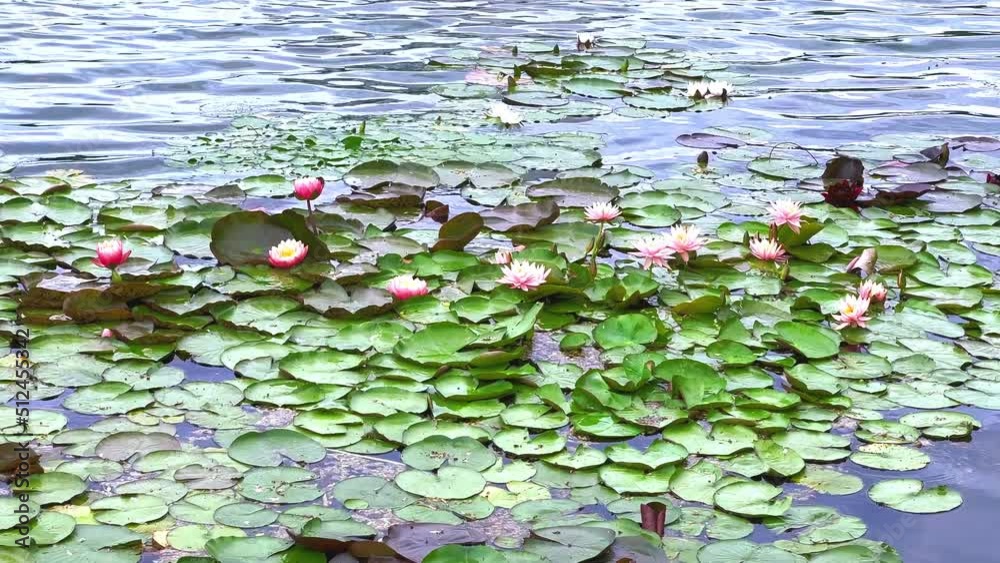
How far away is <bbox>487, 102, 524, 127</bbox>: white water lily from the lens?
5891 mm

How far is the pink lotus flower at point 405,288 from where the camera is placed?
11.8ft

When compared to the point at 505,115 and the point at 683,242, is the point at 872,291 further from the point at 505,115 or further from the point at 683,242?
the point at 505,115

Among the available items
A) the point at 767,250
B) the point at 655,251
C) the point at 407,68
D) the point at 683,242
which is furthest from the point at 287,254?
the point at 407,68

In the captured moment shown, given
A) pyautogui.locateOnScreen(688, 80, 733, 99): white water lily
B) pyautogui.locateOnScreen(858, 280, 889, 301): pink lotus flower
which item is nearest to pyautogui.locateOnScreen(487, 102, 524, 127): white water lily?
pyautogui.locateOnScreen(688, 80, 733, 99): white water lily

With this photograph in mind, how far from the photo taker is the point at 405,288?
141 inches

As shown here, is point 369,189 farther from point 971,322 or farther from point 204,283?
point 971,322

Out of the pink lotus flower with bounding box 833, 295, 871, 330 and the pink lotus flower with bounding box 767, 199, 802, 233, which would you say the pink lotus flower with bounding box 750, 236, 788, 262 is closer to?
the pink lotus flower with bounding box 767, 199, 802, 233

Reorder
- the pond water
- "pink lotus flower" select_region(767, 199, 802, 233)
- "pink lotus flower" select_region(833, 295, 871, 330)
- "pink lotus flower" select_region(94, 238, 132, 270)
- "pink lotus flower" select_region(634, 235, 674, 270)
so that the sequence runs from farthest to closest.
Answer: the pond water → "pink lotus flower" select_region(767, 199, 802, 233) → "pink lotus flower" select_region(634, 235, 674, 270) → "pink lotus flower" select_region(94, 238, 132, 270) → "pink lotus flower" select_region(833, 295, 871, 330)

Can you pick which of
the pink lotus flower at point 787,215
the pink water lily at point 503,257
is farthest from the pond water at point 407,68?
the pink water lily at point 503,257

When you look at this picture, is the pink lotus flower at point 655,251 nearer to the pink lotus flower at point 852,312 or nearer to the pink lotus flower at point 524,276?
the pink lotus flower at point 524,276

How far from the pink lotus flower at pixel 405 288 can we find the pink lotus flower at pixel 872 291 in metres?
1.38

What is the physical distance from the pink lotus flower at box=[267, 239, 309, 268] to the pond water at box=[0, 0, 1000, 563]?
2.03 feet

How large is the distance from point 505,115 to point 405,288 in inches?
98.0

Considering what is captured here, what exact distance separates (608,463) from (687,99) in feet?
14.1
